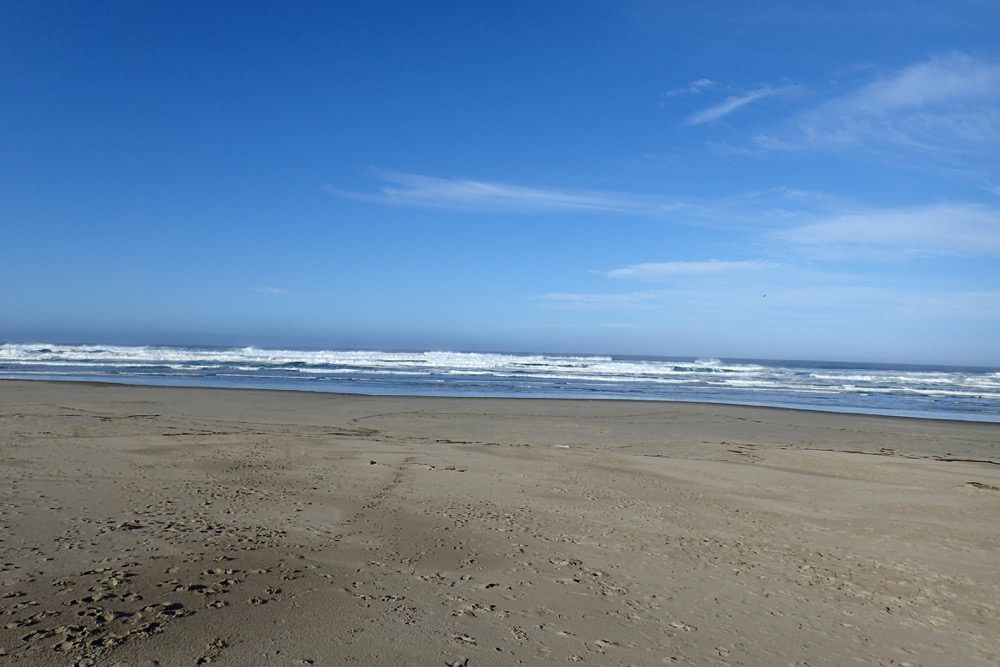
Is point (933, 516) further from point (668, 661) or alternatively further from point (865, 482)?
point (668, 661)

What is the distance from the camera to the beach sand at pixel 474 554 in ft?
14.7

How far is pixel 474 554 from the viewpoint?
640cm

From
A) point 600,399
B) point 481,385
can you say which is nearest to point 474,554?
point 600,399

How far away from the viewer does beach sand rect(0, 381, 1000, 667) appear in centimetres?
449

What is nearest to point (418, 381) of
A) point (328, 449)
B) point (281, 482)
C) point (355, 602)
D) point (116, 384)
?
point (116, 384)

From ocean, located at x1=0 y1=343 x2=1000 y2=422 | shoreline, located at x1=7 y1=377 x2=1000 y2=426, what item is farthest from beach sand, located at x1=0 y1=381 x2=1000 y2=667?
Answer: ocean, located at x1=0 y1=343 x2=1000 y2=422

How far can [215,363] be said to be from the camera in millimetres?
44656

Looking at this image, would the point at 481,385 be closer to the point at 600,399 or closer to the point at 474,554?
the point at 600,399

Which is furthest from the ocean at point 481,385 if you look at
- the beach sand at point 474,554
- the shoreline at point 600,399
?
the beach sand at point 474,554

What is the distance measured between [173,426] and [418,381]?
19457 mm

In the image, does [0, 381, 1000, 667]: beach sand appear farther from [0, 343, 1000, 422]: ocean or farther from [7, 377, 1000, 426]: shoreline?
[0, 343, 1000, 422]: ocean

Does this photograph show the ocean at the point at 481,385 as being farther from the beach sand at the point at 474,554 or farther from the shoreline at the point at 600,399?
the beach sand at the point at 474,554

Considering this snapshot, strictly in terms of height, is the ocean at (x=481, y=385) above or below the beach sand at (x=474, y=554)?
above

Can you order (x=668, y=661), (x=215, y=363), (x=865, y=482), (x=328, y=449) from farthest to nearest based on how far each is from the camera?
(x=215, y=363) → (x=328, y=449) → (x=865, y=482) → (x=668, y=661)
